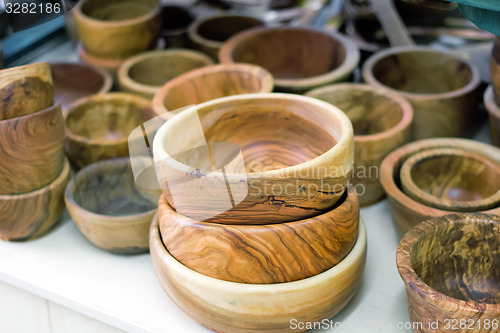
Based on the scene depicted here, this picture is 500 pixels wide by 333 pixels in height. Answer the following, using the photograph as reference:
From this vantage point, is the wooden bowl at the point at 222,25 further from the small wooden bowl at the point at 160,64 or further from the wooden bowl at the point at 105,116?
the wooden bowl at the point at 105,116

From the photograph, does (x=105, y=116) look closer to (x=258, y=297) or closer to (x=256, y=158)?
(x=256, y=158)

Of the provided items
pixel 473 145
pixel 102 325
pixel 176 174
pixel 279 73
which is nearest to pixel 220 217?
pixel 176 174

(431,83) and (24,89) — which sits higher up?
(24,89)

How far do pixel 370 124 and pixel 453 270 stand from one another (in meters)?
0.33

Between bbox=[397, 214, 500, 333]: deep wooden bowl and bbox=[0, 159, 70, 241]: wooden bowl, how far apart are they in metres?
0.47

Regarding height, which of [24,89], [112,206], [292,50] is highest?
[24,89]

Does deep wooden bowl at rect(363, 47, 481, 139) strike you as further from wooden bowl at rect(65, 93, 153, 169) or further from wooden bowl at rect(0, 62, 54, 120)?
wooden bowl at rect(0, 62, 54, 120)

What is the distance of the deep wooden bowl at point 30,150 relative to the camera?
69cm

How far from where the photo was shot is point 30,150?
71cm

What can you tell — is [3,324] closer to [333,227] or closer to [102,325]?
[102,325]

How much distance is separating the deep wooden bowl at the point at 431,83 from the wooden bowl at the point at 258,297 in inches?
14.0

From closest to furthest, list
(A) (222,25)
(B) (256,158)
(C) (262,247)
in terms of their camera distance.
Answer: (C) (262,247), (B) (256,158), (A) (222,25)

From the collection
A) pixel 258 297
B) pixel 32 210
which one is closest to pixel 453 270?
pixel 258 297

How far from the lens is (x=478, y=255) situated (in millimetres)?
654
